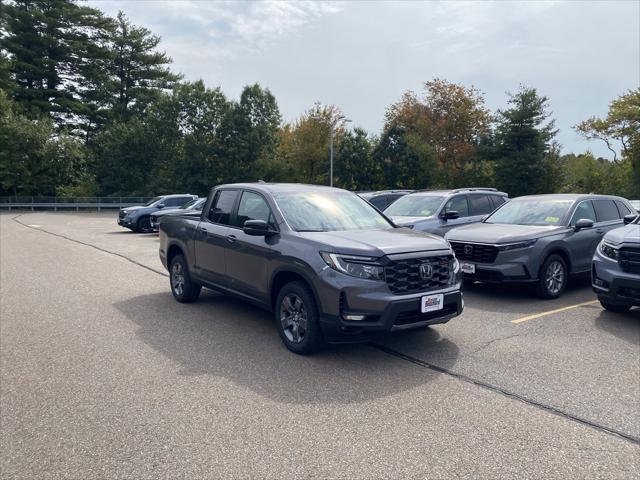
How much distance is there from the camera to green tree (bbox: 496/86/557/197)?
3622 centimetres

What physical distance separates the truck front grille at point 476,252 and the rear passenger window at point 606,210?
280cm

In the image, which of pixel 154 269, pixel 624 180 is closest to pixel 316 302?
pixel 154 269

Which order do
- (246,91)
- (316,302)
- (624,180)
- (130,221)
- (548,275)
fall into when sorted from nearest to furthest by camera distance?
(316,302)
(548,275)
(130,221)
(624,180)
(246,91)

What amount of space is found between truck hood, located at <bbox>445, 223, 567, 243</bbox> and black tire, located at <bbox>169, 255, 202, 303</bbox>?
4.28 metres

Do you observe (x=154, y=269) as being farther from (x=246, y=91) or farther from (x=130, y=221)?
(x=246, y=91)

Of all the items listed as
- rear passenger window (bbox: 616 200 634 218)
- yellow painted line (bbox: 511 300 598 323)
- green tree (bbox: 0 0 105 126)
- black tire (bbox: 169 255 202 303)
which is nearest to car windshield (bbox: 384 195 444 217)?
rear passenger window (bbox: 616 200 634 218)

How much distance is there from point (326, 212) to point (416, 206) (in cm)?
579

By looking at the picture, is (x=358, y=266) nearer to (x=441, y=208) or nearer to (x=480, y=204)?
(x=441, y=208)

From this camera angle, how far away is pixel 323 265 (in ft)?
16.6

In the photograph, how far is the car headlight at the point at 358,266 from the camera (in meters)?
4.98

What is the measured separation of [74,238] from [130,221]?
314 cm

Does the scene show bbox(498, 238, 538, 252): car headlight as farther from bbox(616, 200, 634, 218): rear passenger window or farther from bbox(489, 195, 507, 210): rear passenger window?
bbox(489, 195, 507, 210): rear passenger window

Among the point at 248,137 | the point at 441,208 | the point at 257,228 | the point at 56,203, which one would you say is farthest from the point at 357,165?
the point at 257,228

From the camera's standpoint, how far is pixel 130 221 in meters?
21.5
